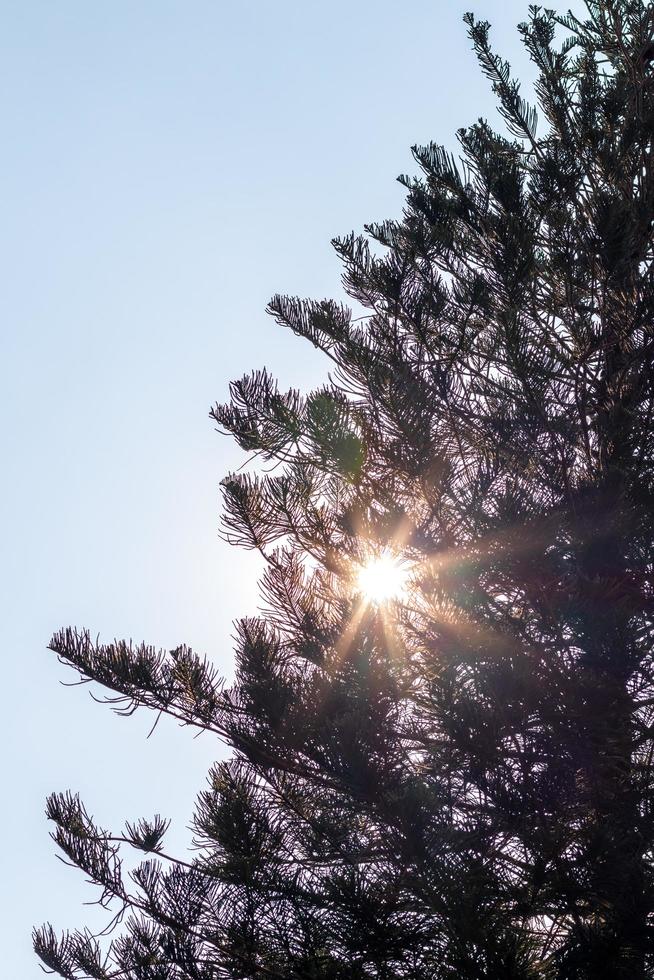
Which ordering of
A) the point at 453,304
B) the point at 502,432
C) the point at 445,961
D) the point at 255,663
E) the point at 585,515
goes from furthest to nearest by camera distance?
the point at 453,304
the point at 502,432
the point at 585,515
the point at 255,663
the point at 445,961

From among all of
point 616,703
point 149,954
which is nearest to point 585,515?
point 616,703

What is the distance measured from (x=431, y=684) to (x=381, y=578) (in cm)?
82

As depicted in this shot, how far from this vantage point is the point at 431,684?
4629mm

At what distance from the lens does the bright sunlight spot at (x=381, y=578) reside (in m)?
5.27

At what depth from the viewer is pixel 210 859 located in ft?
16.6

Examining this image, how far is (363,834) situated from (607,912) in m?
1.22

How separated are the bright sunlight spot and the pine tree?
0.04 meters

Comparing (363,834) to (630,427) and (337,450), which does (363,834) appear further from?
(630,427)

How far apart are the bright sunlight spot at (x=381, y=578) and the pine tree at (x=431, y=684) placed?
0.14ft

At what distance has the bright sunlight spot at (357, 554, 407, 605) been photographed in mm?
5266

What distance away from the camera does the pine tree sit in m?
4.50

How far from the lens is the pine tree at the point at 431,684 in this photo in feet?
14.8

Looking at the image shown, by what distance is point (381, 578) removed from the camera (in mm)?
5285

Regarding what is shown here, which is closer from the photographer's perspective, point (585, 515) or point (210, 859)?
point (210, 859)
